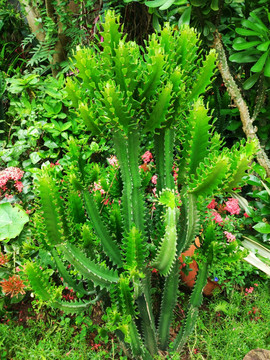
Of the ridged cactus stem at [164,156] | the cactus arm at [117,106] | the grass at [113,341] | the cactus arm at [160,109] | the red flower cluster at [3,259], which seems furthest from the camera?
the red flower cluster at [3,259]

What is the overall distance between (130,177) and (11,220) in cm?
108

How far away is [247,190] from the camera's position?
3.17 m

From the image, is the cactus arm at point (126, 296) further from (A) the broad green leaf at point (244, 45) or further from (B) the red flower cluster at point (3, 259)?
(A) the broad green leaf at point (244, 45)

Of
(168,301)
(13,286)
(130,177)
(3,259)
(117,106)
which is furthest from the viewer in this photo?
(3,259)

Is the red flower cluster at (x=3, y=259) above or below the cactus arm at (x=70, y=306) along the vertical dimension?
below

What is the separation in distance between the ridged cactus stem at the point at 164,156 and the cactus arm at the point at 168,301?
1.42ft

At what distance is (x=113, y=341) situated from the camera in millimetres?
2139

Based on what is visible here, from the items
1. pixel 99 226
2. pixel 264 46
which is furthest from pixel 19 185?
pixel 264 46

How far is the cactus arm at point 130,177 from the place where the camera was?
5.22ft

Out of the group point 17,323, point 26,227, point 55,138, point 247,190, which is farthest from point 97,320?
point 247,190

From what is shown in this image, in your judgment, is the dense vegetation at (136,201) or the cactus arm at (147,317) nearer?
the dense vegetation at (136,201)

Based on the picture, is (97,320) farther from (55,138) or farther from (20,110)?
(20,110)

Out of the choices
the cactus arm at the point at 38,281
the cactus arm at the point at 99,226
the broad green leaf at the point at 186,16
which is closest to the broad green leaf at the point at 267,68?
the broad green leaf at the point at 186,16

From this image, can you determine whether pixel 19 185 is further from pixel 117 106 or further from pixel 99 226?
pixel 117 106
